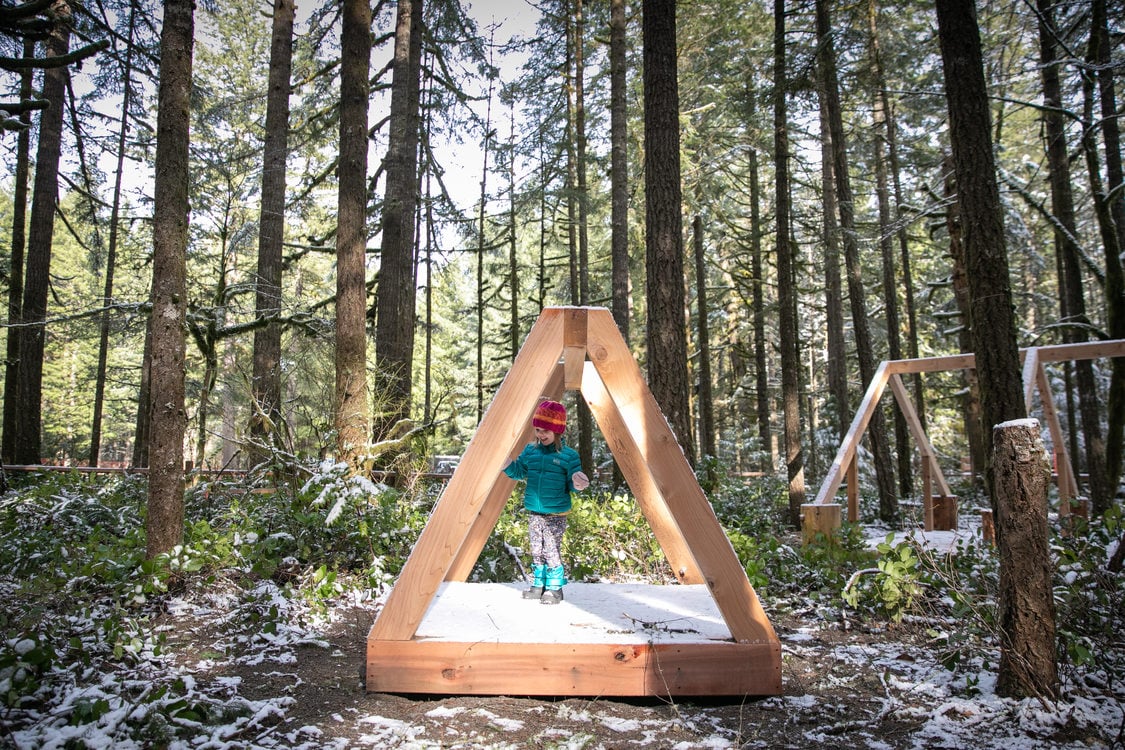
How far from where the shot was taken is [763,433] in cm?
1955

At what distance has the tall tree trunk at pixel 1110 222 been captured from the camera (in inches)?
325

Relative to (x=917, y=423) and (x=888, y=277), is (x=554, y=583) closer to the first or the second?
(x=917, y=423)

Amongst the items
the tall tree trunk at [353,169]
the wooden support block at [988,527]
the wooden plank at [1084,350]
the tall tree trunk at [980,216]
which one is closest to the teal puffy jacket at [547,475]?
the tall tree trunk at [980,216]

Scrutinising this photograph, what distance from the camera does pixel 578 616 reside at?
4.18m

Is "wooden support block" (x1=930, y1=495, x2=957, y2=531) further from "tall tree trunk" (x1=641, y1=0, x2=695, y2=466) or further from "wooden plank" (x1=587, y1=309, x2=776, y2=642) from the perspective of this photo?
"wooden plank" (x1=587, y1=309, x2=776, y2=642)

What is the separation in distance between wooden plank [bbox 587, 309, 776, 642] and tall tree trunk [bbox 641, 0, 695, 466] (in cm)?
402

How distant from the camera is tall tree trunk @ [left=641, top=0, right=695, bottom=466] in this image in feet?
25.2

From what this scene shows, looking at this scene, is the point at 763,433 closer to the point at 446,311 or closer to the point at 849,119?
the point at 849,119

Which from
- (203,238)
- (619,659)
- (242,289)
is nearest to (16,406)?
(203,238)

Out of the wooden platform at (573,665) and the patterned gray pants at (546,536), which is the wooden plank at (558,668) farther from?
the patterned gray pants at (546,536)

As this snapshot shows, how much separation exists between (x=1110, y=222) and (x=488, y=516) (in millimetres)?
9854

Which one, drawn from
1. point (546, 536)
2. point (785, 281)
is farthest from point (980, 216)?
point (785, 281)

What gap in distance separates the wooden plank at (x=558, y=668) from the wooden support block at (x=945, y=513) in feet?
28.5

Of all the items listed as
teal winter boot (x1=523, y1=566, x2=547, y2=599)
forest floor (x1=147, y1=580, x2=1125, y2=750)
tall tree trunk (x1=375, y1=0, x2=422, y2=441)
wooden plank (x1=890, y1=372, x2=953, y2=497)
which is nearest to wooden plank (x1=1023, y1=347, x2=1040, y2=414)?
wooden plank (x1=890, y1=372, x2=953, y2=497)
